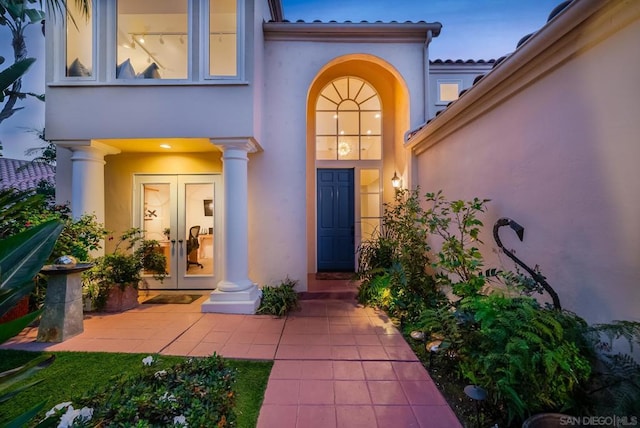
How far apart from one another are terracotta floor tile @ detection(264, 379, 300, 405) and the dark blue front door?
416cm

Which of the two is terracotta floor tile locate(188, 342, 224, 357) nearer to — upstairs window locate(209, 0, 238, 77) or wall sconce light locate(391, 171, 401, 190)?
upstairs window locate(209, 0, 238, 77)

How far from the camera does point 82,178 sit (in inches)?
191

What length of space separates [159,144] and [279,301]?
358 cm

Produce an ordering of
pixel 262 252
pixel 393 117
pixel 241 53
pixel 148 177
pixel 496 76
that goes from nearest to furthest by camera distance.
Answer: pixel 496 76, pixel 241 53, pixel 262 252, pixel 148 177, pixel 393 117

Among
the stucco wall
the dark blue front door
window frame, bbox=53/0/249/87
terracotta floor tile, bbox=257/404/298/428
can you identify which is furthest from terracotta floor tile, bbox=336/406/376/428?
window frame, bbox=53/0/249/87

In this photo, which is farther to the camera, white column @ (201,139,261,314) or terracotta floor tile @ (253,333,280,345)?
white column @ (201,139,261,314)

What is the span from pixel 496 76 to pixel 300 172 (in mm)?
3473

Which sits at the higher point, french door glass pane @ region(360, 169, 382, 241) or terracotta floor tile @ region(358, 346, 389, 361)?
french door glass pane @ region(360, 169, 382, 241)

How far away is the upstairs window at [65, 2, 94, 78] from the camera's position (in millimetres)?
4742

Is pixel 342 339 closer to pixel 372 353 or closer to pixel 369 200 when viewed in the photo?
pixel 372 353

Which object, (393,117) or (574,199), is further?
(393,117)

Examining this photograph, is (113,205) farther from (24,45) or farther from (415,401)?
(415,401)

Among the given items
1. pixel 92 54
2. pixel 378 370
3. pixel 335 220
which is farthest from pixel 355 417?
pixel 92 54

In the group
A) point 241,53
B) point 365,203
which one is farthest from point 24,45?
point 365,203
